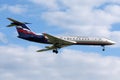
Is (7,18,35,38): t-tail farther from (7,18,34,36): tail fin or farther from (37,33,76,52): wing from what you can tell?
(37,33,76,52): wing

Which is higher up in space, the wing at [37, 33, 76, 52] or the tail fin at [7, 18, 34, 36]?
the tail fin at [7, 18, 34, 36]

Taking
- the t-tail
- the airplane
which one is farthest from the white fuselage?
the t-tail

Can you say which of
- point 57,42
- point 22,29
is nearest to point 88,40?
point 57,42

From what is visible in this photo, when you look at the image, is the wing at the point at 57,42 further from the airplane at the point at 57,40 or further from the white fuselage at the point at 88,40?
the white fuselage at the point at 88,40

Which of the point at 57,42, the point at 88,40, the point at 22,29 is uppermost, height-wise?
the point at 22,29

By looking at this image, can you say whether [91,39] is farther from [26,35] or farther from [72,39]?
[26,35]

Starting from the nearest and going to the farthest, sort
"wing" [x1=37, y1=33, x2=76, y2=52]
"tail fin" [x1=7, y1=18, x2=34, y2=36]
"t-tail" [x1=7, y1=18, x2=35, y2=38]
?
"wing" [x1=37, y1=33, x2=76, y2=52] → "t-tail" [x1=7, y1=18, x2=35, y2=38] → "tail fin" [x1=7, y1=18, x2=34, y2=36]

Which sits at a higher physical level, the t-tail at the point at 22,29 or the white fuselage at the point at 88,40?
the t-tail at the point at 22,29

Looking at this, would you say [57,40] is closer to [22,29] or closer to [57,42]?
[57,42]

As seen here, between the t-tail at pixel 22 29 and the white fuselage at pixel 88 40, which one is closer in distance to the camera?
the white fuselage at pixel 88 40

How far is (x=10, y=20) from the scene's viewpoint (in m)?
110

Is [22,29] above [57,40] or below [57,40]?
above

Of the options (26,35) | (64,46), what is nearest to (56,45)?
(64,46)

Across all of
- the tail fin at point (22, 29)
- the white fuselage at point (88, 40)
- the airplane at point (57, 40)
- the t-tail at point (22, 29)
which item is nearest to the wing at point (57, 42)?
the airplane at point (57, 40)
